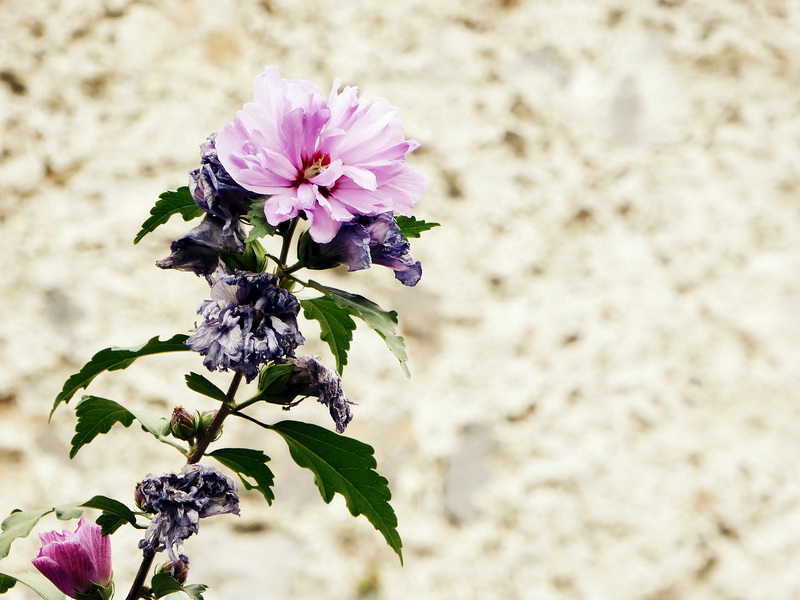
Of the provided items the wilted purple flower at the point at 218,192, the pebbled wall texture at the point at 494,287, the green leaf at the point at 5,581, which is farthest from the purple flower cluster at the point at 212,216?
→ the pebbled wall texture at the point at 494,287

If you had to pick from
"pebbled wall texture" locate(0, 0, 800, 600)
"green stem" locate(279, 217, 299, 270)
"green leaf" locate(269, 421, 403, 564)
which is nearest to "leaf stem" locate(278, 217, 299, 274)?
"green stem" locate(279, 217, 299, 270)

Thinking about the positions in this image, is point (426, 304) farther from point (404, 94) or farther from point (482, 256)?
point (404, 94)

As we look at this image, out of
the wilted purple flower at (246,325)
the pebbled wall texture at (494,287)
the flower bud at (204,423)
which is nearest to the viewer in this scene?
the wilted purple flower at (246,325)

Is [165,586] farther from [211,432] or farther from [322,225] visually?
[322,225]

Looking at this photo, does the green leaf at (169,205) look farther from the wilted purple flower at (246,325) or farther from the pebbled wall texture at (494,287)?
the pebbled wall texture at (494,287)

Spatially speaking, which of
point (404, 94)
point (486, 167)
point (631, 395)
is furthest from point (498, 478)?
point (404, 94)

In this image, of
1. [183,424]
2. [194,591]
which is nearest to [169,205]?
[183,424]
